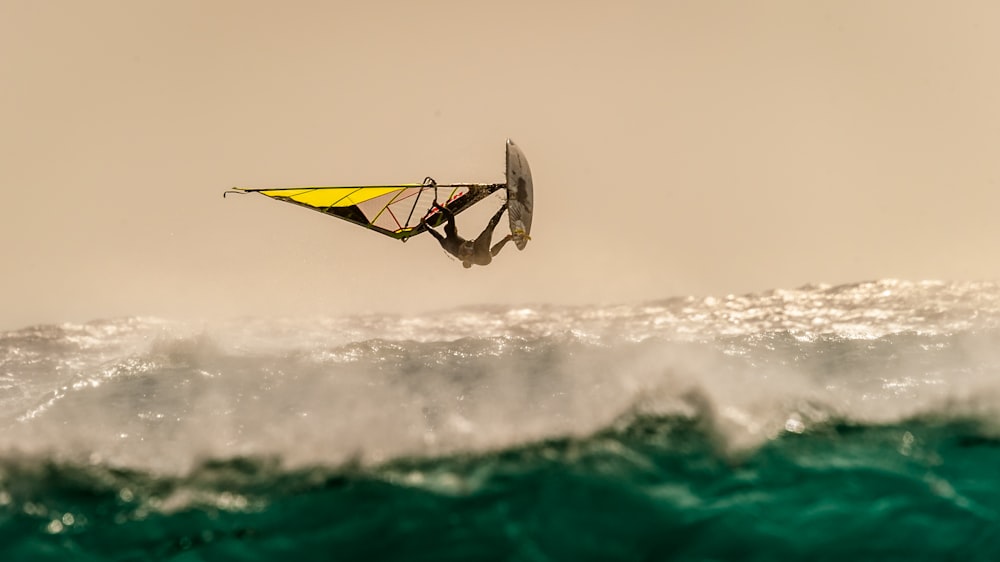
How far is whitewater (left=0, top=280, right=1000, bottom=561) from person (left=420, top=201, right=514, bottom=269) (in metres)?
3.80

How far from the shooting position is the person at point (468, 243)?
19203mm

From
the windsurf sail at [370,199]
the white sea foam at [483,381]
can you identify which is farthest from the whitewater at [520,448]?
the windsurf sail at [370,199]

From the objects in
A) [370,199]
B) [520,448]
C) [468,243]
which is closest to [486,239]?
[468,243]

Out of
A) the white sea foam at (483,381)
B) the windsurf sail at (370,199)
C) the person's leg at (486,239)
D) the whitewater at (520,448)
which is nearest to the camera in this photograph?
the whitewater at (520,448)

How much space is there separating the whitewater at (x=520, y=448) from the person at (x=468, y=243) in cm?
380

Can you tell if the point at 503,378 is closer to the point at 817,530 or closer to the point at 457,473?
the point at 457,473

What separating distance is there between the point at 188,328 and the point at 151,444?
35.9 ft

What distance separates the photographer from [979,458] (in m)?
19.0

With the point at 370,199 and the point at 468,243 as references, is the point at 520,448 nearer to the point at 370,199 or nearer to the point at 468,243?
the point at 468,243

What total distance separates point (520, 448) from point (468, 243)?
4.81 m

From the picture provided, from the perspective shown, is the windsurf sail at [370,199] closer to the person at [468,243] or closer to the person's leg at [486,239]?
the person at [468,243]

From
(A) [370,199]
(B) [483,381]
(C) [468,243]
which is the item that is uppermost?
(A) [370,199]

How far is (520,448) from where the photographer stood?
19250mm

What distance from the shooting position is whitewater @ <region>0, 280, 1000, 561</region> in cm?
1680
